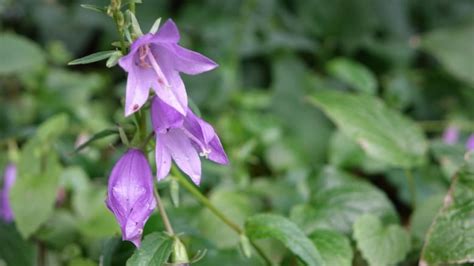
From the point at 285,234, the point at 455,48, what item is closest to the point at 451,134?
the point at 455,48

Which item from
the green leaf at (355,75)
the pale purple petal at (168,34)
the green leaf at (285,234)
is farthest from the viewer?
the green leaf at (355,75)

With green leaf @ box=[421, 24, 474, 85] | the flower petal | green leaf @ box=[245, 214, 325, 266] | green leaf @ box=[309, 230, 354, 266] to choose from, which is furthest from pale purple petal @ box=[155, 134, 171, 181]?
green leaf @ box=[421, 24, 474, 85]

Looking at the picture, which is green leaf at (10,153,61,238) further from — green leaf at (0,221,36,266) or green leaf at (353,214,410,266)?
green leaf at (353,214,410,266)

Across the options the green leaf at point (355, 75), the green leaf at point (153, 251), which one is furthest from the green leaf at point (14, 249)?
the green leaf at point (355, 75)

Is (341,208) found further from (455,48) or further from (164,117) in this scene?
(455,48)

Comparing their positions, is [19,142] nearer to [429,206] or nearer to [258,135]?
[258,135]

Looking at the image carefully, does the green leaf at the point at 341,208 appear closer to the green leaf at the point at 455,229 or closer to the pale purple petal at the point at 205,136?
the green leaf at the point at 455,229
